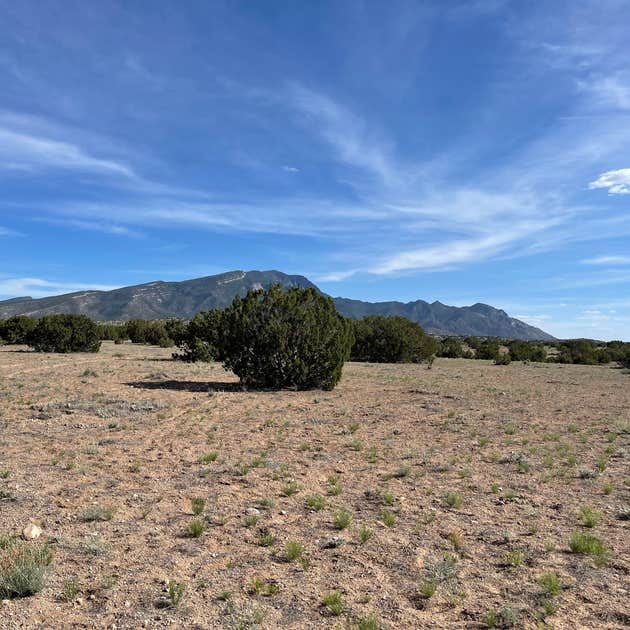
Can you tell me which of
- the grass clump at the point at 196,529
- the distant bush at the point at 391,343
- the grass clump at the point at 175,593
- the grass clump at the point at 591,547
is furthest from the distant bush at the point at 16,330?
the grass clump at the point at 591,547

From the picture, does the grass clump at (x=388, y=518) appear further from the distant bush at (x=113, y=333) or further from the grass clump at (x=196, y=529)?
the distant bush at (x=113, y=333)

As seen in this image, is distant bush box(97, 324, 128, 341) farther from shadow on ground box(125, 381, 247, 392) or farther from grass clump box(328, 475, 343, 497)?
grass clump box(328, 475, 343, 497)

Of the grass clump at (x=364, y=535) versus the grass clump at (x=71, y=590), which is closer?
the grass clump at (x=71, y=590)

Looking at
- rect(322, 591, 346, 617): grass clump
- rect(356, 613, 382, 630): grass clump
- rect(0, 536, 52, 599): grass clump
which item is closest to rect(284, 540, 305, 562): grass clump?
rect(322, 591, 346, 617): grass clump

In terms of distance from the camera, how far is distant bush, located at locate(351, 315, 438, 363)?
33.3 meters

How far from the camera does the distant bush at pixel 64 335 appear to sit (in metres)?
32.8

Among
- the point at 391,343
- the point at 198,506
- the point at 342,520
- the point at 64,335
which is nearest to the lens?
the point at 342,520

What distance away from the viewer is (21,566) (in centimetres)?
442

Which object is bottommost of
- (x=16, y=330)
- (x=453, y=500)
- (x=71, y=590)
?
(x=71, y=590)

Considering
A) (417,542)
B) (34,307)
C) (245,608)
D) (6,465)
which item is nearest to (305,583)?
(245,608)

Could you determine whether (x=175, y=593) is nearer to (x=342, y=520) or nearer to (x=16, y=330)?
(x=342, y=520)

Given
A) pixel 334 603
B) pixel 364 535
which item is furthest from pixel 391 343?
pixel 334 603

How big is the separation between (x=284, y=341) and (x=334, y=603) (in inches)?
528

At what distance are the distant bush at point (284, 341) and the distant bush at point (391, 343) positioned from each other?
599 inches
